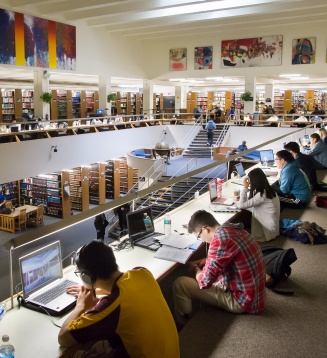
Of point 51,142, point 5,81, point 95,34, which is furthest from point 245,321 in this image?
point 5,81

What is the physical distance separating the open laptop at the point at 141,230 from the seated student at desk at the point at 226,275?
A: 22.2 inches

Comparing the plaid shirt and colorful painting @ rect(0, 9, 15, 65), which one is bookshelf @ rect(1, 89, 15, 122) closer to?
colorful painting @ rect(0, 9, 15, 65)

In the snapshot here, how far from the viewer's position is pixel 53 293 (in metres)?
2.65

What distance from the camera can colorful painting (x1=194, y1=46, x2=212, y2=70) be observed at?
18.4 m

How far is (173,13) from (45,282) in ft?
40.9

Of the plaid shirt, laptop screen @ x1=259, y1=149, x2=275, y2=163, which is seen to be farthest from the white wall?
the plaid shirt

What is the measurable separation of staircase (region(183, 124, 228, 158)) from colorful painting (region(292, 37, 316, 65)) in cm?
405

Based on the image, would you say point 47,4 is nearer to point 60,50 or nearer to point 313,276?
point 60,50

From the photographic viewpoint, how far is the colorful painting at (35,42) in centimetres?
1284

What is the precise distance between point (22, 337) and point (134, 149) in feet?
44.4

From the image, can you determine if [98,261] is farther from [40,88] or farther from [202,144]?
[202,144]

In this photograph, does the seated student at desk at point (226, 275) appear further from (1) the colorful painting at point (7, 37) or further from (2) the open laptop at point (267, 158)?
(1) the colorful painting at point (7, 37)

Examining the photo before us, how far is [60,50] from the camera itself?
14883 millimetres

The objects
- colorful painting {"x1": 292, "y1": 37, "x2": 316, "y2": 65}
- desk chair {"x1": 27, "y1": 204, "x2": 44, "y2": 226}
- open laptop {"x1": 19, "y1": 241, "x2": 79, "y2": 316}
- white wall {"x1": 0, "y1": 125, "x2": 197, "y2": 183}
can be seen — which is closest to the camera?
open laptop {"x1": 19, "y1": 241, "x2": 79, "y2": 316}
